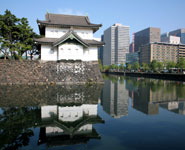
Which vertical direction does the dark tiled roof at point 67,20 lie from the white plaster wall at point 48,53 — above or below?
above

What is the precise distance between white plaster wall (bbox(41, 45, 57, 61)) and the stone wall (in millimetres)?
871

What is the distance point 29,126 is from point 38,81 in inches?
755

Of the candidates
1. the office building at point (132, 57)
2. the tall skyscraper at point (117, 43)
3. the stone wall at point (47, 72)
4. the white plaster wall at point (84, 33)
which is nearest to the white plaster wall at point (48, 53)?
the stone wall at point (47, 72)

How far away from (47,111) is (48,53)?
19.7 metres

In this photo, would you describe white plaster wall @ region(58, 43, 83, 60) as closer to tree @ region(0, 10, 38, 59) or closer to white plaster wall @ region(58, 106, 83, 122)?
tree @ region(0, 10, 38, 59)

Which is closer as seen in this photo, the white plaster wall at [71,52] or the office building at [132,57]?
the white plaster wall at [71,52]

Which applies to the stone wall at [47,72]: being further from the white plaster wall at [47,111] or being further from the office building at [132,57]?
the office building at [132,57]

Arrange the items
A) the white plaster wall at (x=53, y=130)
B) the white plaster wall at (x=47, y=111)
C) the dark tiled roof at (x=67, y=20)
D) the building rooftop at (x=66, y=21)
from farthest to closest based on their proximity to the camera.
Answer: the dark tiled roof at (x=67, y=20) < the building rooftop at (x=66, y=21) < the white plaster wall at (x=47, y=111) < the white plaster wall at (x=53, y=130)

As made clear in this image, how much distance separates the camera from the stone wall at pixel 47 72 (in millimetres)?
25562

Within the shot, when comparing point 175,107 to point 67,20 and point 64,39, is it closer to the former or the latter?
point 64,39

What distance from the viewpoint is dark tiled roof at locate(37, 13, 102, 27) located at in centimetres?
2977

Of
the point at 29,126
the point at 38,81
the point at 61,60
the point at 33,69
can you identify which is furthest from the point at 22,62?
the point at 29,126

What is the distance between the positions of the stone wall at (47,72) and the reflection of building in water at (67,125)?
1571 cm

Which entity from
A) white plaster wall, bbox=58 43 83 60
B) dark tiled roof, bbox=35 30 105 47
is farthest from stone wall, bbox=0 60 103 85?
dark tiled roof, bbox=35 30 105 47
